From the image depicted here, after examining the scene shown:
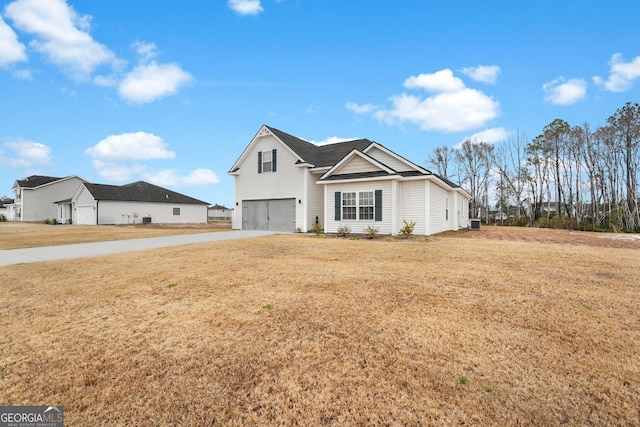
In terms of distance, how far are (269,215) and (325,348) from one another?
55.1 ft

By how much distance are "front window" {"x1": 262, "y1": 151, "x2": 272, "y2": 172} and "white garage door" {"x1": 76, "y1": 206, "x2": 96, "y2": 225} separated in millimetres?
23560

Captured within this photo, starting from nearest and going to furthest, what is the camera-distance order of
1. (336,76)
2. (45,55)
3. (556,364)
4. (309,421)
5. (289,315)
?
1. (309,421)
2. (556,364)
3. (289,315)
4. (45,55)
5. (336,76)

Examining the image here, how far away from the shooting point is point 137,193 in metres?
34.1

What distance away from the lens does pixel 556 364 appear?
8.87 feet

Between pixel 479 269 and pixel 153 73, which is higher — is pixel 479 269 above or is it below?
below

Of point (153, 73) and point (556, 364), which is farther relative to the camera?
point (153, 73)

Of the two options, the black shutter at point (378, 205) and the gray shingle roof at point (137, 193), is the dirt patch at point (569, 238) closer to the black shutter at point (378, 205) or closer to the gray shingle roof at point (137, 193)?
the black shutter at point (378, 205)

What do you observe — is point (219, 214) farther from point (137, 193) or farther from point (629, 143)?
point (629, 143)

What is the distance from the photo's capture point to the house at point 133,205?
30.7 m

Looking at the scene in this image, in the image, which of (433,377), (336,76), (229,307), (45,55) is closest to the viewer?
(433,377)

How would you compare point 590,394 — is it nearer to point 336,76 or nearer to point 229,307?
point 229,307

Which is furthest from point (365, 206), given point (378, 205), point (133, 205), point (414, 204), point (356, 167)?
point (133, 205)

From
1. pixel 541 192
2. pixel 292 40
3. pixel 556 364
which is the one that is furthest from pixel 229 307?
pixel 541 192

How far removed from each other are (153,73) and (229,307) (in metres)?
18.1
